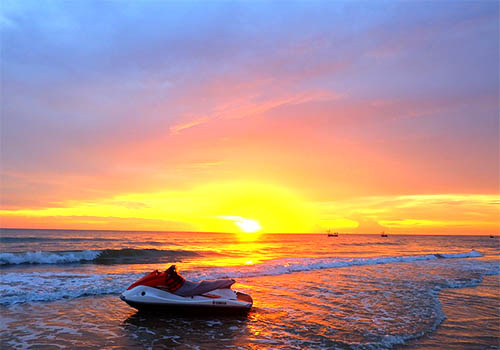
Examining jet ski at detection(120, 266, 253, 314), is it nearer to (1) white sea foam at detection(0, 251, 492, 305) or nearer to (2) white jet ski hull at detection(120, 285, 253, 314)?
(2) white jet ski hull at detection(120, 285, 253, 314)

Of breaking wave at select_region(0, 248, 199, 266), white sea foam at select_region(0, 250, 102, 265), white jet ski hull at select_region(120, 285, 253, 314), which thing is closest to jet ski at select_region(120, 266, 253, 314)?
white jet ski hull at select_region(120, 285, 253, 314)

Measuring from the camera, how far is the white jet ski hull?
975 centimetres

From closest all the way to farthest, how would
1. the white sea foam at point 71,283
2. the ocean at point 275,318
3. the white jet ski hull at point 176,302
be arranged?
1. the ocean at point 275,318
2. the white jet ski hull at point 176,302
3. the white sea foam at point 71,283

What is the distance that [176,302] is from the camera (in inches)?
384

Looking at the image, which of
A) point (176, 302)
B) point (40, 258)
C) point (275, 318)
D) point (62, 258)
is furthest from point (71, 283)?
point (62, 258)

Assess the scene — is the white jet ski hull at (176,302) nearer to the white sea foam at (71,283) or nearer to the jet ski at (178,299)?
the jet ski at (178,299)

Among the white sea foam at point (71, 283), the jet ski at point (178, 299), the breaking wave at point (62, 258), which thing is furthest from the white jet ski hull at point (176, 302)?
the breaking wave at point (62, 258)

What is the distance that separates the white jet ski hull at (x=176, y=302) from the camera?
384 inches

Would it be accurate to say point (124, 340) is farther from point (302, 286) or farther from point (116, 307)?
point (302, 286)

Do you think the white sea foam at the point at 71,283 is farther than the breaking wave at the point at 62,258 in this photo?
No

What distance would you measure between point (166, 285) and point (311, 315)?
4.59m

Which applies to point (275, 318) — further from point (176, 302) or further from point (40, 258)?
point (40, 258)

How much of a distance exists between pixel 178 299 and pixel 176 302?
0.33 ft

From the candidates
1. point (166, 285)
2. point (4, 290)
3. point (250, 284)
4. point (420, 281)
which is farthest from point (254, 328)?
point (420, 281)
